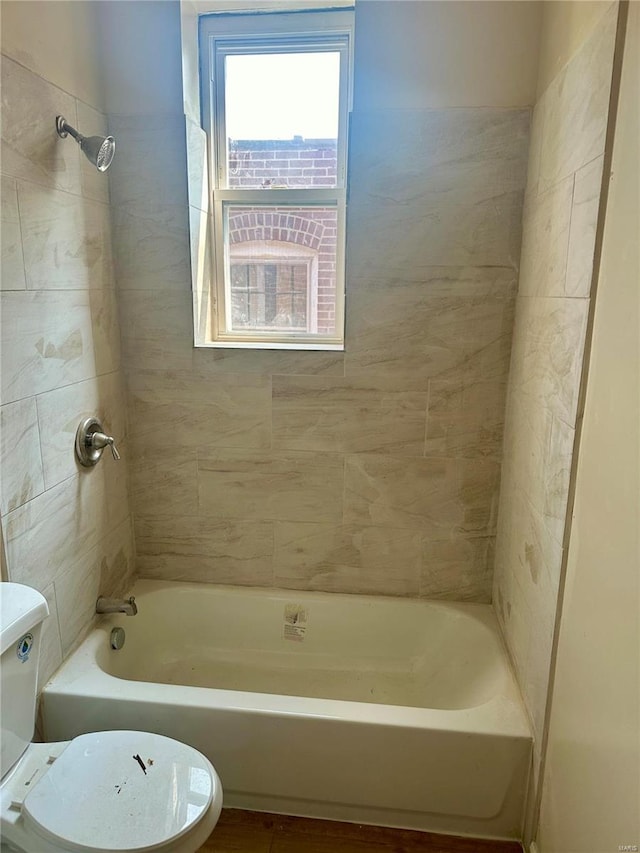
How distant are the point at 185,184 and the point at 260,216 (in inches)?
12.9

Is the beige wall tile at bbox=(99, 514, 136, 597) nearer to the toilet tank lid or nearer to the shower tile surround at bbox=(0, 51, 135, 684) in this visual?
the shower tile surround at bbox=(0, 51, 135, 684)

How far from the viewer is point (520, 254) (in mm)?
1822

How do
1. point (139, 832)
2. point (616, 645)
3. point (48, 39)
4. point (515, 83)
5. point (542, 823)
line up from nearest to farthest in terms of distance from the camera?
point (616, 645)
point (139, 832)
point (542, 823)
point (48, 39)
point (515, 83)

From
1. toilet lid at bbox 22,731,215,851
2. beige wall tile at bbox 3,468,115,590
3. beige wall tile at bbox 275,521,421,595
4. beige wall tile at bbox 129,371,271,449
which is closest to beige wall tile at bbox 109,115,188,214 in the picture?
beige wall tile at bbox 129,371,271,449

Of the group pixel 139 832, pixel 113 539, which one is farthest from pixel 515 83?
pixel 139 832

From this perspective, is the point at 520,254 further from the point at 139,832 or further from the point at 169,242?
the point at 139,832

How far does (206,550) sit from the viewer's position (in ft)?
7.30

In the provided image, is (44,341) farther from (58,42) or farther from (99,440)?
(58,42)

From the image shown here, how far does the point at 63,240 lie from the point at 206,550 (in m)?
1.24

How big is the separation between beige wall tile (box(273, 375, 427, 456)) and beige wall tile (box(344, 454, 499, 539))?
67 millimetres

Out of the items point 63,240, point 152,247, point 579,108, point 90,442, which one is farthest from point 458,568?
point 63,240

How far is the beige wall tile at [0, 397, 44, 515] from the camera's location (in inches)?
55.9

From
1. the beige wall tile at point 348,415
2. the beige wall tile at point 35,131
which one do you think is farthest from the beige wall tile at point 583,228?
the beige wall tile at point 35,131

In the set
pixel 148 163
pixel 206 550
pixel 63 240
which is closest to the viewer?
pixel 63 240
